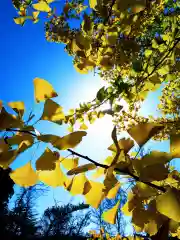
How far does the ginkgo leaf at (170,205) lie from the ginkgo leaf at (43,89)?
0.36 metres

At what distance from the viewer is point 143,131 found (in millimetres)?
496

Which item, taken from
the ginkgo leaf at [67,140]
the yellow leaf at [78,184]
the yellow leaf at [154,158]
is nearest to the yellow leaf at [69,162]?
the yellow leaf at [78,184]

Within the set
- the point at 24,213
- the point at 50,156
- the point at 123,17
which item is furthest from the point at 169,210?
the point at 24,213

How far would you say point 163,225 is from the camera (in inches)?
20.4

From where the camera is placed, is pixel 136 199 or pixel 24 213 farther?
pixel 24 213

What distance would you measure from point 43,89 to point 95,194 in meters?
0.31

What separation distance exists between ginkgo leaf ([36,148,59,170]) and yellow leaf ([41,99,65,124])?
0.09m

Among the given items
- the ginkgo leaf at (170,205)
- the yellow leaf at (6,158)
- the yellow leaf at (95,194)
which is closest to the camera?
the ginkgo leaf at (170,205)

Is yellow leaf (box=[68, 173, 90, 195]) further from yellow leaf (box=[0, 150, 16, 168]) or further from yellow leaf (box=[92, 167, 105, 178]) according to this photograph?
yellow leaf (box=[0, 150, 16, 168])

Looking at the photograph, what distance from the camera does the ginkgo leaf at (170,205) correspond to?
417 mm

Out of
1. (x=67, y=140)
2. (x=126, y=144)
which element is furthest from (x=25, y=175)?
(x=126, y=144)

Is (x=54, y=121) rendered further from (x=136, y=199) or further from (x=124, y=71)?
(x=124, y=71)

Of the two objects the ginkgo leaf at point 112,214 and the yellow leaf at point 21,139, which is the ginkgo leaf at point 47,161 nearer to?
the yellow leaf at point 21,139

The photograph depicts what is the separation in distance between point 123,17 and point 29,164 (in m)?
Answer: 0.74
